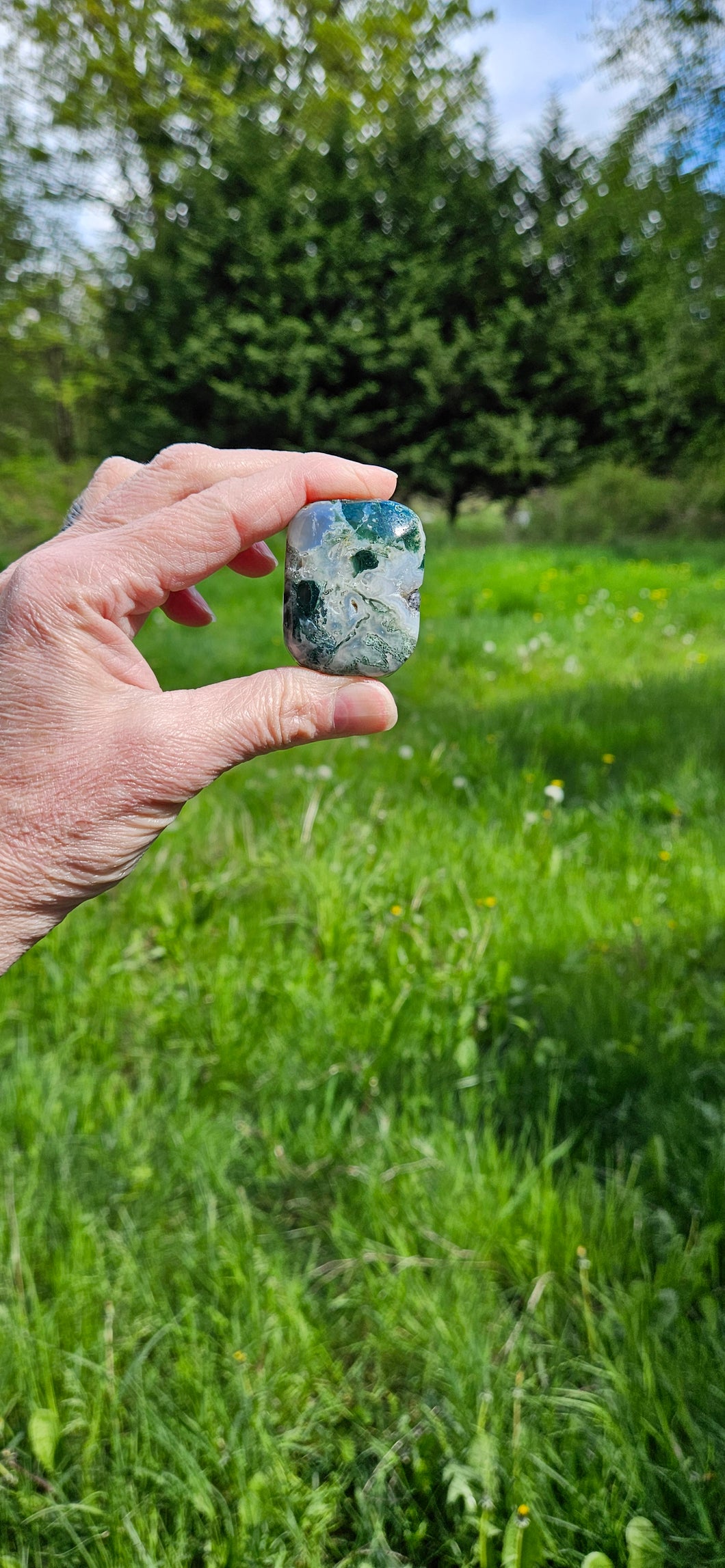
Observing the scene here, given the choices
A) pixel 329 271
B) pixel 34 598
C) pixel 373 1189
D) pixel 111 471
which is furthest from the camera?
pixel 329 271

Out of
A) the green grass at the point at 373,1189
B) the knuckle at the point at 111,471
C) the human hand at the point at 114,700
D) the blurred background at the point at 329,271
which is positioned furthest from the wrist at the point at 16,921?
the blurred background at the point at 329,271

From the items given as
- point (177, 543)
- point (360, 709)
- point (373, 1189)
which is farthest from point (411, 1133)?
point (177, 543)

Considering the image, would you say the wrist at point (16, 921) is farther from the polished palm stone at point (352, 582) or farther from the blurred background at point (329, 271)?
the blurred background at point (329, 271)

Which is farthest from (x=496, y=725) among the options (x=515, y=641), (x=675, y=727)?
(x=515, y=641)

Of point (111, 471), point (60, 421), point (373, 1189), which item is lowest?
point (373, 1189)

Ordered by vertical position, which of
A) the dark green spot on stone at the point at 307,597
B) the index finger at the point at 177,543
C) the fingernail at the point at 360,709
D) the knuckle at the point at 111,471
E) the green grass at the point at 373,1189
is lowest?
the green grass at the point at 373,1189

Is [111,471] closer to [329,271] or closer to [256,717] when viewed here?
[256,717]
